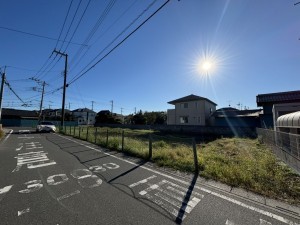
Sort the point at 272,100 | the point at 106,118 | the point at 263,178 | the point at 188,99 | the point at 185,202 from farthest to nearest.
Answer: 1. the point at 106,118
2. the point at 188,99
3. the point at 272,100
4. the point at 263,178
5. the point at 185,202

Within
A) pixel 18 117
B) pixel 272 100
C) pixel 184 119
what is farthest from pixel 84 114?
pixel 272 100

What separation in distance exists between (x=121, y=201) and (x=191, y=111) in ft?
102

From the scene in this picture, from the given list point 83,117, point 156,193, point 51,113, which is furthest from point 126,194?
point 51,113

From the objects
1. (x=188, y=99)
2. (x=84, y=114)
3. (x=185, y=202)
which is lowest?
(x=185, y=202)

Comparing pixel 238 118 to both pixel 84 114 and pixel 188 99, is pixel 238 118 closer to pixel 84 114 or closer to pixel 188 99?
pixel 188 99

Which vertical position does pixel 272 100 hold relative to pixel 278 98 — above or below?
below

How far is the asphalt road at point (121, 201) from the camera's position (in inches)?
123

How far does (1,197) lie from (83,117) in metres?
91.2

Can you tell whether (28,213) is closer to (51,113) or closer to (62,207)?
(62,207)

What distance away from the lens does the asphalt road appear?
123 inches

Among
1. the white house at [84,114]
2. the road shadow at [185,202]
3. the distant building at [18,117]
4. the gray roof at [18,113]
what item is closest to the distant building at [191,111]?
the road shadow at [185,202]

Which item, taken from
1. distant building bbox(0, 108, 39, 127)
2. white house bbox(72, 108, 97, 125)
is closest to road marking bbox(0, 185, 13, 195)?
distant building bbox(0, 108, 39, 127)

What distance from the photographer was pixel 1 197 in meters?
3.86

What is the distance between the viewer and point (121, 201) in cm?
380
